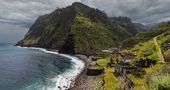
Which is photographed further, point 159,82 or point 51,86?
point 51,86

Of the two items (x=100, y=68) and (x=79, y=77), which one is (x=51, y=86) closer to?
(x=79, y=77)

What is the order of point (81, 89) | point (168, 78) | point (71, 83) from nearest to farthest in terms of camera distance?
point (168, 78), point (81, 89), point (71, 83)

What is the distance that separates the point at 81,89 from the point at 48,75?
33.3 m

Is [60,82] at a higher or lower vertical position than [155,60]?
lower

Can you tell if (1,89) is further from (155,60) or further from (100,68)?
(155,60)

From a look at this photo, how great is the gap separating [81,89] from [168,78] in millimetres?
64879

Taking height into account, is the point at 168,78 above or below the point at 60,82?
above

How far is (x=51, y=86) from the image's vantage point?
87.2 meters

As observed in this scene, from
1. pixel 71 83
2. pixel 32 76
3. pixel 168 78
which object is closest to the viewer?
pixel 168 78

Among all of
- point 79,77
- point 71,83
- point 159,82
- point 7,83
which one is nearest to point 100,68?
point 79,77

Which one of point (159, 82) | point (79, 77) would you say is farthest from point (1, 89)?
point (159, 82)

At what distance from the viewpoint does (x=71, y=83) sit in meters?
93.2

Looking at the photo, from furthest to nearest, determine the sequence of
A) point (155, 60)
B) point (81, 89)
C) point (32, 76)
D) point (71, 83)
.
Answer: point (32, 76)
point (155, 60)
point (71, 83)
point (81, 89)

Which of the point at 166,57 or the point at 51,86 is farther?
the point at 166,57
